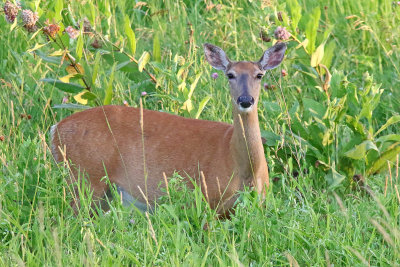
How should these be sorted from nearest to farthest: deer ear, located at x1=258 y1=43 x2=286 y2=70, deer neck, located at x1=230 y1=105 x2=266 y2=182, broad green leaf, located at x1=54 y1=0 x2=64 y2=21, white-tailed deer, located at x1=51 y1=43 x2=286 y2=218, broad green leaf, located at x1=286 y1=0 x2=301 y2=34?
deer neck, located at x1=230 y1=105 x2=266 y2=182 → white-tailed deer, located at x1=51 y1=43 x2=286 y2=218 → deer ear, located at x1=258 y1=43 x2=286 y2=70 → broad green leaf, located at x1=286 y1=0 x2=301 y2=34 → broad green leaf, located at x1=54 y1=0 x2=64 y2=21

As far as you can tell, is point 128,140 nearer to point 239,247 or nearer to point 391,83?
point 239,247

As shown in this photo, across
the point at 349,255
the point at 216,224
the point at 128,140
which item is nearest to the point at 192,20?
the point at 128,140

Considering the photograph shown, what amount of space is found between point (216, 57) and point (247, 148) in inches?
27.9

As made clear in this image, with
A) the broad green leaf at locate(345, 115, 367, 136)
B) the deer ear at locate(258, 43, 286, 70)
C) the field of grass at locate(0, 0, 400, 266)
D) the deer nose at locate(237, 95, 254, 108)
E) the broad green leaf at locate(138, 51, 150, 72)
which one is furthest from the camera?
the broad green leaf at locate(138, 51, 150, 72)

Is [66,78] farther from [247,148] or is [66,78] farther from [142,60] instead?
[247,148]

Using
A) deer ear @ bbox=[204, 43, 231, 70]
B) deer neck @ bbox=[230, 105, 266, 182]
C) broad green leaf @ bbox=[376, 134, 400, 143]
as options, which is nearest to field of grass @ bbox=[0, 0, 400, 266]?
broad green leaf @ bbox=[376, 134, 400, 143]

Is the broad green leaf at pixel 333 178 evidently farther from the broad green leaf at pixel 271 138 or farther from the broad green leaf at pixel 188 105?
the broad green leaf at pixel 188 105

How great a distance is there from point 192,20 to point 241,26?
54 cm

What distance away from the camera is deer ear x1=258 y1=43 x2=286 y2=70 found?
4848 mm

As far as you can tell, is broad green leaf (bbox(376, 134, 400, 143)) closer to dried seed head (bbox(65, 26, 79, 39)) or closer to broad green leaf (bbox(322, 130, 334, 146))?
broad green leaf (bbox(322, 130, 334, 146))

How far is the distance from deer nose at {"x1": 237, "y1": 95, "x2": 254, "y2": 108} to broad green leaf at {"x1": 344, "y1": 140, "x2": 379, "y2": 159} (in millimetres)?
870

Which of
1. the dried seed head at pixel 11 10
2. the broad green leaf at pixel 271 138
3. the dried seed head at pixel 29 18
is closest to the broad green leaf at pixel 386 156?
the broad green leaf at pixel 271 138

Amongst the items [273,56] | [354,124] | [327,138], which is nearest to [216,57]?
[273,56]

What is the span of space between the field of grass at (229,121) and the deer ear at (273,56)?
0.23 metres
